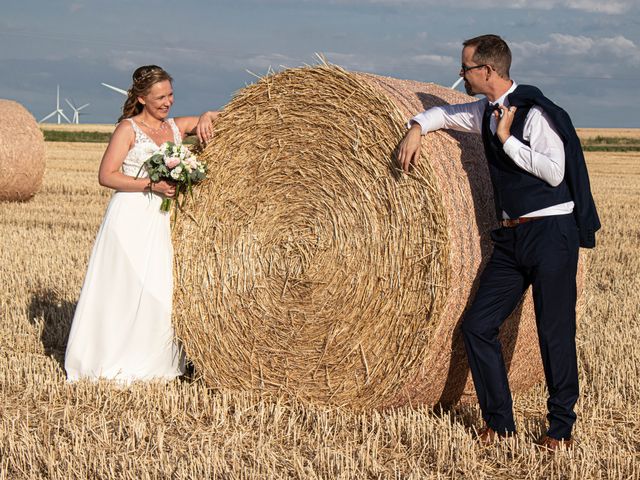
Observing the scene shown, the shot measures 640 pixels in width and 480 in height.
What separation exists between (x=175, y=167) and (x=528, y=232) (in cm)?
226

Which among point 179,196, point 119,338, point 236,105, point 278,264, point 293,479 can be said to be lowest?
point 293,479

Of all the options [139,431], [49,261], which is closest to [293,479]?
[139,431]

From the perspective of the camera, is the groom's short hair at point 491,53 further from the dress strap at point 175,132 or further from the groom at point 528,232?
the dress strap at point 175,132

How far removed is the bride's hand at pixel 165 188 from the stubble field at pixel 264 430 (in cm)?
122

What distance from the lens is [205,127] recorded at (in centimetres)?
583

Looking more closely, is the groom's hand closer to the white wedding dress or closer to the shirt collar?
the shirt collar

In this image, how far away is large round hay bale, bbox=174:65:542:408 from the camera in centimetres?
496

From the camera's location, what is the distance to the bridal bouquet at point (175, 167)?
566 cm

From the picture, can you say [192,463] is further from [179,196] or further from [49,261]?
[49,261]

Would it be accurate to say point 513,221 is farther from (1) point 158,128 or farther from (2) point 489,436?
(1) point 158,128

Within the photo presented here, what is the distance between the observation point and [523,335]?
5.45m

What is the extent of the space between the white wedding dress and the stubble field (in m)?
0.21

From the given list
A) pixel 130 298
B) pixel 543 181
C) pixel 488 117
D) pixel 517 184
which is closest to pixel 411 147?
pixel 488 117

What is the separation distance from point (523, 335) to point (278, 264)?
1541mm
